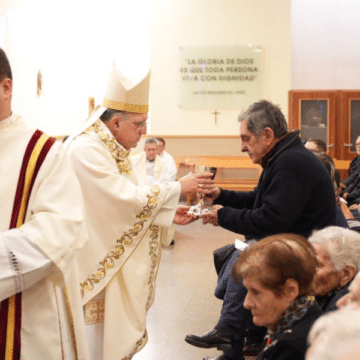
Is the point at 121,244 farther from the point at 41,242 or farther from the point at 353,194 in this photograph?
the point at 353,194

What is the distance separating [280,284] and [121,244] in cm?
149

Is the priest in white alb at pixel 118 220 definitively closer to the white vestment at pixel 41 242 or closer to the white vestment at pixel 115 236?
the white vestment at pixel 115 236

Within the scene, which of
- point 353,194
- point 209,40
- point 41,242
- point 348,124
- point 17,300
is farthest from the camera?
point 348,124

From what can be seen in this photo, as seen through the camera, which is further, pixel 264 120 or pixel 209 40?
pixel 209 40

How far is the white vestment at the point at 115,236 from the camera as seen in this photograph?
3197mm

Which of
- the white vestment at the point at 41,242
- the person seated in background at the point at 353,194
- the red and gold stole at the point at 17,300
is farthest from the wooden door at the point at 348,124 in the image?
the red and gold stole at the point at 17,300

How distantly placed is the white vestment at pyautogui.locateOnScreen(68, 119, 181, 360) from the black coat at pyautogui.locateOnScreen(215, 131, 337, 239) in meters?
0.48

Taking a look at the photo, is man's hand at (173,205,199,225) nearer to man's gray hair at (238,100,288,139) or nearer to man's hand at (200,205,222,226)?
man's hand at (200,205,222,226)

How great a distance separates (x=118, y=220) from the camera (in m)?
3.25

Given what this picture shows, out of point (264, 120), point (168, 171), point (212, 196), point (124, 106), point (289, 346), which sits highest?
point (124, 106)

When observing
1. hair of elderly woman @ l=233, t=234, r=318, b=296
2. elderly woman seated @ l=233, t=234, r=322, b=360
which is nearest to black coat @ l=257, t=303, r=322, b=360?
elderly woman seated @ l=233, t=234, r=322, b=360

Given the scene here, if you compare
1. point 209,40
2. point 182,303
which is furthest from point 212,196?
point 209,40

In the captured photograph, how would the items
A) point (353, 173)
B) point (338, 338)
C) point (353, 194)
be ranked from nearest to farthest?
point (338, 338)
point (353, 194)
point (353, 173)

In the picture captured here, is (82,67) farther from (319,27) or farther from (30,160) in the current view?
(30,160)
